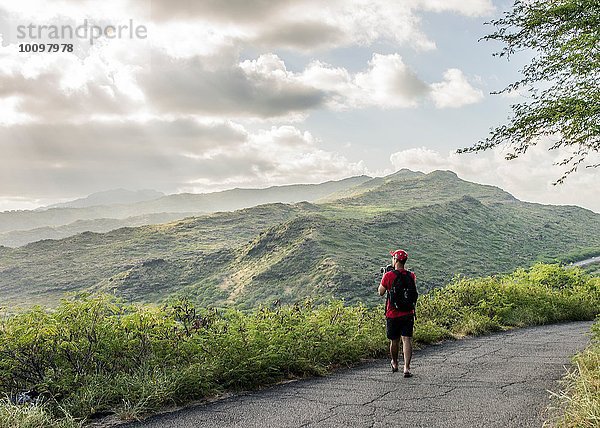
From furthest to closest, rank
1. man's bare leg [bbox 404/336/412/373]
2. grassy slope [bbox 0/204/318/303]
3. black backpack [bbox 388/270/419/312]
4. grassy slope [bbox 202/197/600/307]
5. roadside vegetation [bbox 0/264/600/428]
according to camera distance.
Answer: grassy slope [bbox 0/204/318/303]
grassy slope [bbox 202/197/600/307]
black backpack [bbox 388/270/419/312]
man's bare leg [bbox 404/336/412/373]
roadside vegetation [bbox 0/264/600/428]

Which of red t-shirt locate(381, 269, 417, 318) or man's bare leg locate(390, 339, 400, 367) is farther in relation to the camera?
man's bare leg locate(390, 339, 400, 367)

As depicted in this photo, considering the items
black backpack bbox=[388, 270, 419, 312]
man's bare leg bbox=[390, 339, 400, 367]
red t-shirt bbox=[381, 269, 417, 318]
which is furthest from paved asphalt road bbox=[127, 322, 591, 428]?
black backpack bbox=[388, 270, 419, 312]

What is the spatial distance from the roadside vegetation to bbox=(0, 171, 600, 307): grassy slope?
203 feet

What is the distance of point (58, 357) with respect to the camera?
7.33 m

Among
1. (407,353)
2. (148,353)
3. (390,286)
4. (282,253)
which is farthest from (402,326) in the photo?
(282,253)

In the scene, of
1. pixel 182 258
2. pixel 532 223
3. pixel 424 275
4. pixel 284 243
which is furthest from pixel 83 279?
pixel 532 223

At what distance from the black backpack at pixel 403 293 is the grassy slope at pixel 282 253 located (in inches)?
2474

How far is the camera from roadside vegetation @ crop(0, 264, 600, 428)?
262 inches

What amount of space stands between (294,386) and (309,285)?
8252 cm

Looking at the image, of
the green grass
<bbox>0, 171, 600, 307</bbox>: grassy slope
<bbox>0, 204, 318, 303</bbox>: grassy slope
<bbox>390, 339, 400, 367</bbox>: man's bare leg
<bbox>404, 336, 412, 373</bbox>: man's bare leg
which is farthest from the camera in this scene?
<bbox>0, 204, 318, 303</bbox>: grassy slope

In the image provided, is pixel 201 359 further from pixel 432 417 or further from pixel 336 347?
pixel 432 417

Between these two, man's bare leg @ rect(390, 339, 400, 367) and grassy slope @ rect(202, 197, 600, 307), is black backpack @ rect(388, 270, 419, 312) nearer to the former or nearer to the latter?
man's bare leg @ rect(390, 339, 400, 367)

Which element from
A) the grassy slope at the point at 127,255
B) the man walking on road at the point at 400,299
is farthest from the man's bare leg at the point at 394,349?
the grassy slope at the point at 127,255

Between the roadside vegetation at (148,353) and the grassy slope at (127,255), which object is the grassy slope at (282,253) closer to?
the grassy slope at (127,255)
